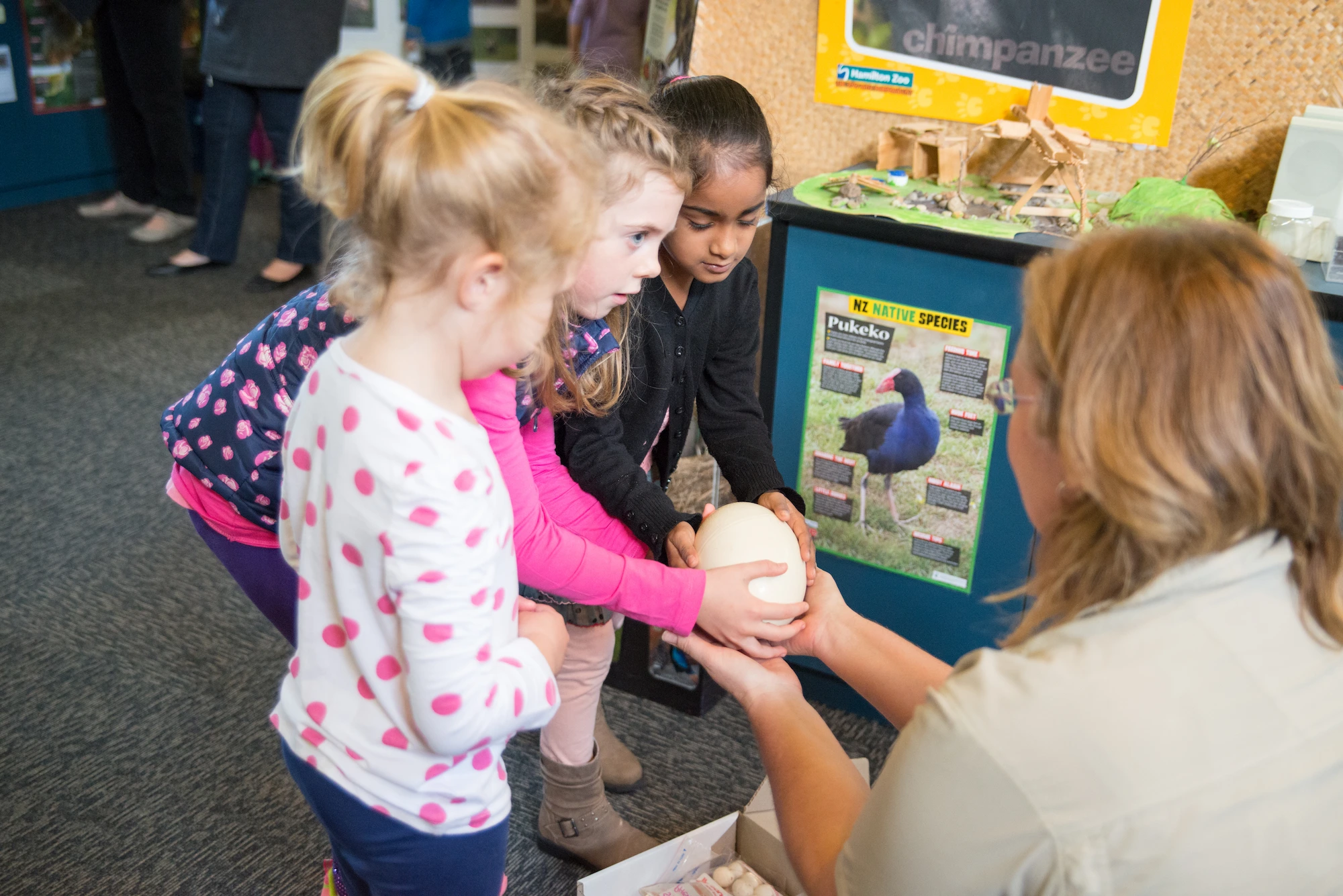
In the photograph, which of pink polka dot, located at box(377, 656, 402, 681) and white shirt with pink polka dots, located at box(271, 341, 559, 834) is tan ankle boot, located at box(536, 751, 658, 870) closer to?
white shirt with pink polka dots, located at box(271, 341, 559, 834)

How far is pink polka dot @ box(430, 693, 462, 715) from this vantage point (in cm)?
85

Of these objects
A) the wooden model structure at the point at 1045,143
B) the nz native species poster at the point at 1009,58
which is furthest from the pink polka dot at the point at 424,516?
the nz native species poster at the point at 1009,58

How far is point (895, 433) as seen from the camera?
5.87 feet

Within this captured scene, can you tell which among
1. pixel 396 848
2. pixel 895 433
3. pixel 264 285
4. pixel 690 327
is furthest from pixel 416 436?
pixel 264 285

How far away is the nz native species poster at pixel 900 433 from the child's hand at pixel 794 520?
0.33 meters

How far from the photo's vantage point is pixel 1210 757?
0.74m

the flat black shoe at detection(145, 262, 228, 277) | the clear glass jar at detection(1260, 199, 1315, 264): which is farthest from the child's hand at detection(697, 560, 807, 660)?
the flat black shoe at detection(145, 262, 228, 277)

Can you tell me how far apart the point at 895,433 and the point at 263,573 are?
3.27 feet

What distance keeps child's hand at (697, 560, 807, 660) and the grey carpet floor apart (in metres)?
0.60

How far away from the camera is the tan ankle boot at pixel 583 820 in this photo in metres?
1.62

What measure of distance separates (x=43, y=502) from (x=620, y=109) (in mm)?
2000

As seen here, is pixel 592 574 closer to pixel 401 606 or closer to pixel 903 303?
pixel 401 606

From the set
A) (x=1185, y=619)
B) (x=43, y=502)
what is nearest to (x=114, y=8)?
(x=43, y=502)

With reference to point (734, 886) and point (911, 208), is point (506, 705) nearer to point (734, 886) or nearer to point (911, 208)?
point (734, 886)
